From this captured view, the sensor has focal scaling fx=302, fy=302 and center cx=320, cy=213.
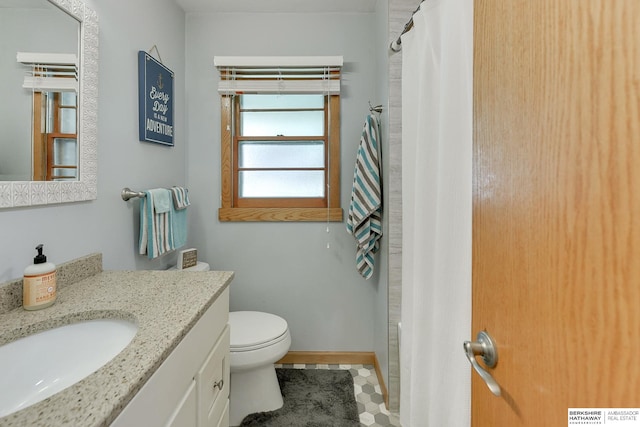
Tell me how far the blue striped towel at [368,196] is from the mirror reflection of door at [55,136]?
1.32 metres

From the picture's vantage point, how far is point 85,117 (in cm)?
117

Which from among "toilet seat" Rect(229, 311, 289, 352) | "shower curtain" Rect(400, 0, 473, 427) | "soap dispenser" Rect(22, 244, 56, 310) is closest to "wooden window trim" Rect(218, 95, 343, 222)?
"toilet seat" Rect(229, 311, 289, 352)

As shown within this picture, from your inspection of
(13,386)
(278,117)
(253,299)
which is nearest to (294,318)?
(253,299)

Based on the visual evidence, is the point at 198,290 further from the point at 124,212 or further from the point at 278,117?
the point at 278,117

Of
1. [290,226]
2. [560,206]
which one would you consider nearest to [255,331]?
[290,226]

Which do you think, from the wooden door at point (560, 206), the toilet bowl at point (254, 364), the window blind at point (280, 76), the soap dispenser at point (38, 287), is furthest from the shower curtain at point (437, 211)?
the soap dispenser at point (38, 287)

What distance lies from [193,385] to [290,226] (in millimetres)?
1312

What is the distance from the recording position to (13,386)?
2.19 feet

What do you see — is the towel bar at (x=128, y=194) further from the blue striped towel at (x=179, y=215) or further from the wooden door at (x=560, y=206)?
the wooden door at (x=560, y=206)

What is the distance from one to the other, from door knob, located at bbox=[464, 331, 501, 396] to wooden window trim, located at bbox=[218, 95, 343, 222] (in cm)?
150

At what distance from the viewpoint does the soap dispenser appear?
854mm

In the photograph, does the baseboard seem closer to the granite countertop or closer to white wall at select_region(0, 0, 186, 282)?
white wall at select_region(0, 0, 186, 282)

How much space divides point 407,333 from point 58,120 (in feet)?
5.03

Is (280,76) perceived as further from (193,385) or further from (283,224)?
(193,385)
